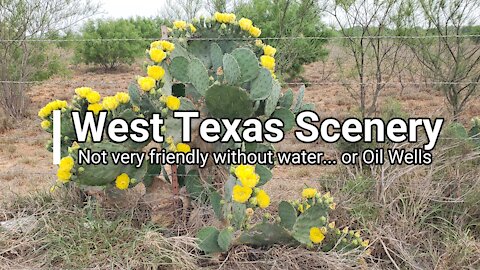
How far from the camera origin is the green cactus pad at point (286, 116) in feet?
9.34

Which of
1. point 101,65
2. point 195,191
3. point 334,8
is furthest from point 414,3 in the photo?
point 101,65

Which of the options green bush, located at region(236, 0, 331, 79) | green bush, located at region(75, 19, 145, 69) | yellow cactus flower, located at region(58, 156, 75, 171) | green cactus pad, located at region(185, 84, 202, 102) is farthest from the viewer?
green bush, located at region(75, 19, 145, 69)

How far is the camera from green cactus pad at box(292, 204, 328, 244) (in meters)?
2.59

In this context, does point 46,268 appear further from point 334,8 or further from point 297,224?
point 334,8

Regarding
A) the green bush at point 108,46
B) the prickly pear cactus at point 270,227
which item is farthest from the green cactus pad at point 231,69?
the green bush at point 108,46

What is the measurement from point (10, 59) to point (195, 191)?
6435 millimetres

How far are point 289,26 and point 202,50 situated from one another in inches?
220

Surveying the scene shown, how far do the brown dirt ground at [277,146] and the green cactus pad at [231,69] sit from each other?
1.02m

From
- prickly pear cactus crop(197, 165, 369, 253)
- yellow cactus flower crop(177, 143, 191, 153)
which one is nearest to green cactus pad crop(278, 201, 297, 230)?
prickly pear cactus crop(197, 165, 369, 253)

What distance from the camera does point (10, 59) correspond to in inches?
323

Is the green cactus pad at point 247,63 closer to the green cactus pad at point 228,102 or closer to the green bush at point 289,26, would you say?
the green cactus pad at point 228,102

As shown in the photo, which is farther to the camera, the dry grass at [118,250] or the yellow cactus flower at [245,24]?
the yellow cactus flower at [245,24]

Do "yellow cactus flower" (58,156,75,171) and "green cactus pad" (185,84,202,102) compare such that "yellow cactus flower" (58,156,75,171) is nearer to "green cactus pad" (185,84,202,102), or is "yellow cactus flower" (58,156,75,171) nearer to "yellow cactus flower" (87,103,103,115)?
"yellow cactus flower" (87,103,103,115)

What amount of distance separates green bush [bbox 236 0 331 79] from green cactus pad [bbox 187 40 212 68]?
405 cm
